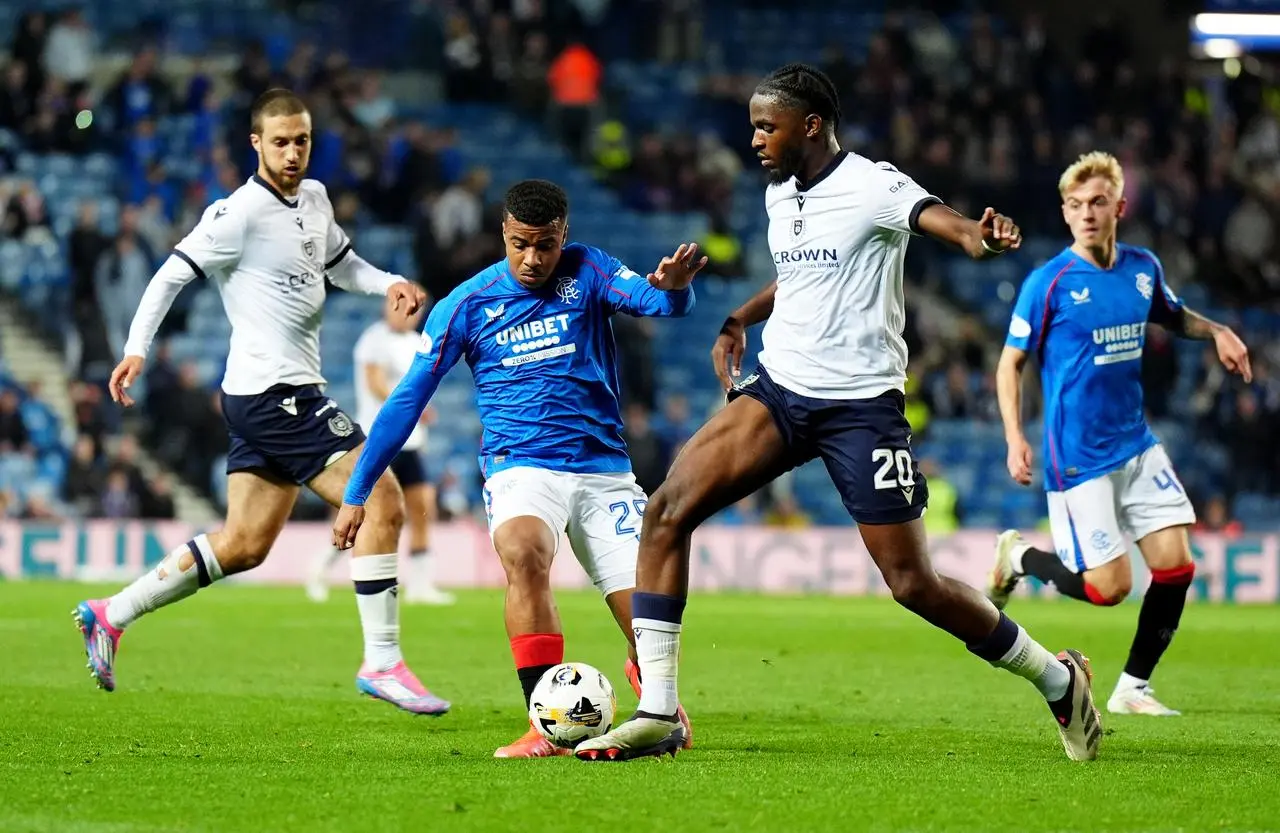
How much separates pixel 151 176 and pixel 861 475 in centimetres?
1821

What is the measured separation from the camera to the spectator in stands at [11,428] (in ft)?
68.9

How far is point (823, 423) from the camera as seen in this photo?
22.7ft

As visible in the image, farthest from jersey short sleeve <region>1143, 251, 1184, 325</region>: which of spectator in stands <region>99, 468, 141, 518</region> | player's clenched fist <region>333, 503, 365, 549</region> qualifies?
spectator in stands <region>99, 468, 141, 518</region>

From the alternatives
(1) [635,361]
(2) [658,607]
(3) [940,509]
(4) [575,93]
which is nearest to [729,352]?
(2) [658,607]

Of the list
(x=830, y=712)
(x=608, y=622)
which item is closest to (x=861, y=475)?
(x=830, y=712)

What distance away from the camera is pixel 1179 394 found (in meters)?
25.4

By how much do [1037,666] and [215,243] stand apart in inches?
173

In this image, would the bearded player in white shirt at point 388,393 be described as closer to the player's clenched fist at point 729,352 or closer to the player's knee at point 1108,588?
the player's knee at point 1108,588

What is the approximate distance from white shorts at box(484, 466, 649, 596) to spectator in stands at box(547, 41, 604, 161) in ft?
63.9

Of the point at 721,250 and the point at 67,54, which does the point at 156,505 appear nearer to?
the point at 67,54

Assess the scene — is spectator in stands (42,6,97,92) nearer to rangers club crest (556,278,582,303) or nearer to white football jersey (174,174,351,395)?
white football jersey (174,174,351,395)

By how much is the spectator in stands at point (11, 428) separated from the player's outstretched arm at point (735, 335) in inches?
608

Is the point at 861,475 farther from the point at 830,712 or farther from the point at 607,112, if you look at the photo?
the point at 607,112

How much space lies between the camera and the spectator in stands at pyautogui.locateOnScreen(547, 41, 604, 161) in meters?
26.6
